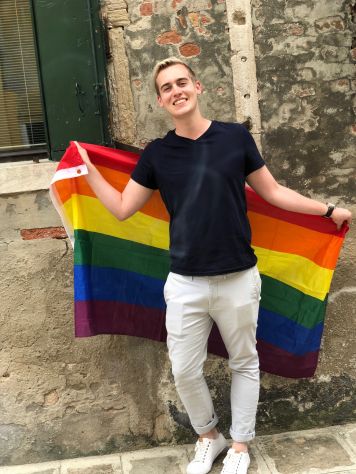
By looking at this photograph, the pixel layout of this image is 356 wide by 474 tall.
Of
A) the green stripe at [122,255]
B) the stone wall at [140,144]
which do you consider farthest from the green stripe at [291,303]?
the green stripe at [122,255]

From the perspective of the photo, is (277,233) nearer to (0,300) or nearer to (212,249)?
(212,249)

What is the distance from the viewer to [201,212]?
2506 millimetres

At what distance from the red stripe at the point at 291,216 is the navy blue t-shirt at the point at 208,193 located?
1.21ft

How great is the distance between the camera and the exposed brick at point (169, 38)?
123 inches

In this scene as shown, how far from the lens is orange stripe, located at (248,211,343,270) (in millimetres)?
2957

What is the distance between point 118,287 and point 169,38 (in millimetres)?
1328

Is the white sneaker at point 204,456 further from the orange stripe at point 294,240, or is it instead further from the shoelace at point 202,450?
the orange stripe at point 294,240

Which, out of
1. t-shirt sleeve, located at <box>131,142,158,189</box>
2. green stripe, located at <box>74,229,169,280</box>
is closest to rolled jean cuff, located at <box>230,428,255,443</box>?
green stripe, located at <box>74,229,169,280</box>

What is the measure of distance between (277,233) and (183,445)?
Result: 50.0 inches

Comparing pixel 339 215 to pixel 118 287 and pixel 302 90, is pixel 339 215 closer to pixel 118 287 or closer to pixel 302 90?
pixel 302 90

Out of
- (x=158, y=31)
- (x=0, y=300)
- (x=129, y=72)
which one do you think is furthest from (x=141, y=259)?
(x=158, y=31)

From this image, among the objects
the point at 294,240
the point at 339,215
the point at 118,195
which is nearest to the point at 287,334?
the point at 294,240

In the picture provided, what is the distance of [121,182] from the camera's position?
116 inches

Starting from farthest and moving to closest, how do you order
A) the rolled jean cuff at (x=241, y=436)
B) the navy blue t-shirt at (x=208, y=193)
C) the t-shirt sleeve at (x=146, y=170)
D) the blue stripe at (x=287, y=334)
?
the blue stripe at (x=287, y=334), the rolled jean cuff at (x=241, y=436), the t-shirt sleeve at (x=146, y=170), the navy blue t-shirt at (x=208, y=193)
